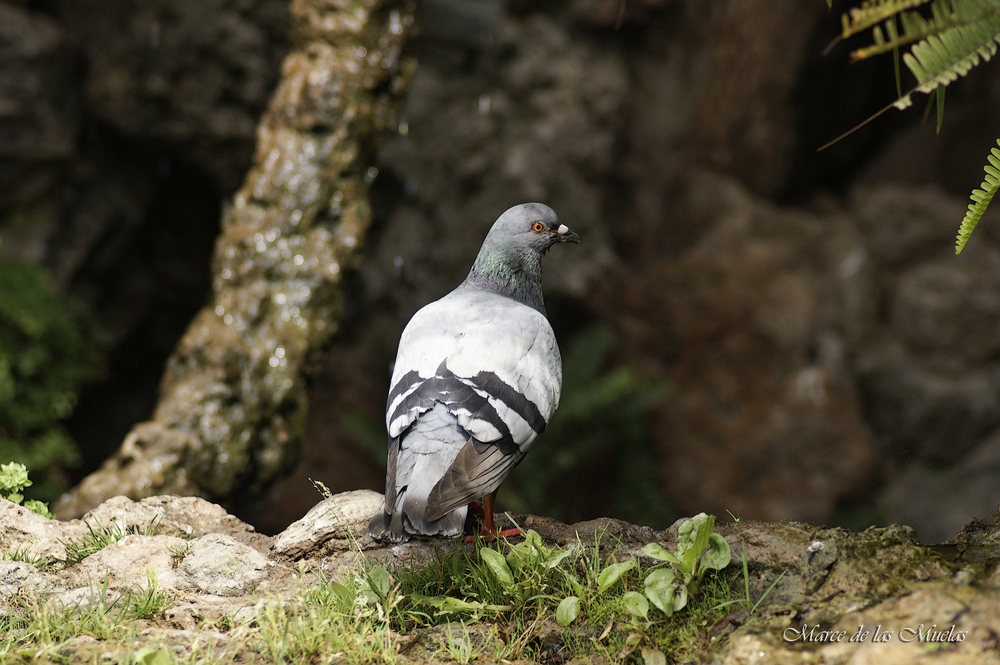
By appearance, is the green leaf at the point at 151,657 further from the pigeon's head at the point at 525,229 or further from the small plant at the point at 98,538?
the pigeon's head at the point at 525,229

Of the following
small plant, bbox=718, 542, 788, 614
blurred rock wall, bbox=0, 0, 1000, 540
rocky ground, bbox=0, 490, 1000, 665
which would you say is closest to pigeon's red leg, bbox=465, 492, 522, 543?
rocky ground, bbox=0, 490, 1000, 665

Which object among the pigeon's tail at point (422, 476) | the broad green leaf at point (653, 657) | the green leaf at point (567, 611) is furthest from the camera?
the pigeon's tail at point (422, 476)

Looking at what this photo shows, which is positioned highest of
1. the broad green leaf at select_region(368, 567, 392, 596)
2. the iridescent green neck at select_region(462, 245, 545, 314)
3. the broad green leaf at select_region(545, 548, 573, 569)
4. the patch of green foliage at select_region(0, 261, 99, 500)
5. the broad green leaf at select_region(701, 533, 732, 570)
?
the patch of green foliage at select_region(0, 261, 99, 500)

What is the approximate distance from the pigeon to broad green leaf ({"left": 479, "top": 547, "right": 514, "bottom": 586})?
109 millimetres

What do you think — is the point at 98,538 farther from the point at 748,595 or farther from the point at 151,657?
the point at 748,595

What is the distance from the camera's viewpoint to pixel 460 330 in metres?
2.42

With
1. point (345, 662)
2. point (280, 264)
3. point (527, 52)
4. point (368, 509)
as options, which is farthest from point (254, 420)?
point (527, 52)

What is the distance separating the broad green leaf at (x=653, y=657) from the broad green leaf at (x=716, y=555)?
0.26m

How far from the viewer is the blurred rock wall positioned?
5398 millimetres

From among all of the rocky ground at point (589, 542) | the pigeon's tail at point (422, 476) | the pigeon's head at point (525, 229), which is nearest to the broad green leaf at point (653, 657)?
the rocky ground at point (589, 542)

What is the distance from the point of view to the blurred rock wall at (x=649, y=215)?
213 inches

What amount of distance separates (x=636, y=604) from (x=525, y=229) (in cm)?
162

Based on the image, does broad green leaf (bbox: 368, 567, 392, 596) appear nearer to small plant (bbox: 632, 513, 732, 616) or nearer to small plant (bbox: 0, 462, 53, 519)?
small plant (bbox: 632, 513, 732, 616)

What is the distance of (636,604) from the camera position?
179 cm
